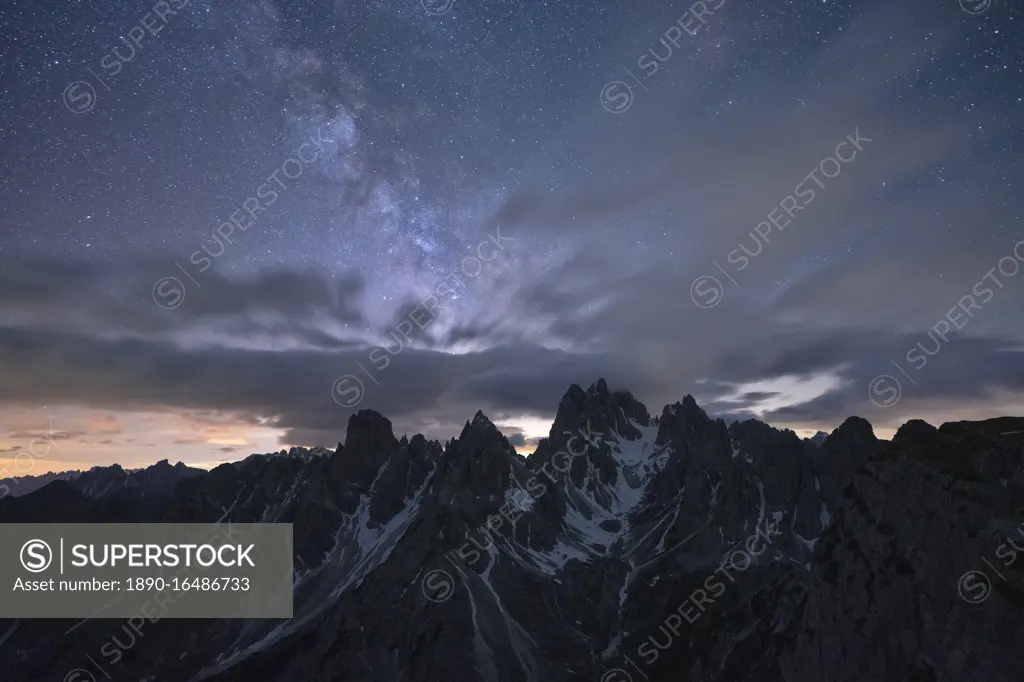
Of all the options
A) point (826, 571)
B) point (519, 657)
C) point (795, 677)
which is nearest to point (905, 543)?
point (826, 571)

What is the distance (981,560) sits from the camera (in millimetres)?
72875

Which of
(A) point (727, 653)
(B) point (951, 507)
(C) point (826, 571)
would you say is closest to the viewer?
(B) point (951, 507)

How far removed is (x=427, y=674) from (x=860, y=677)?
5419 inches

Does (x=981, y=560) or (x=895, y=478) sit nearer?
(x=981, y=560)

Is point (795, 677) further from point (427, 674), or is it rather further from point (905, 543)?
point (427, 674)

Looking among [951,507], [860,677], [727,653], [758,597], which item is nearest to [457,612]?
[727,653]

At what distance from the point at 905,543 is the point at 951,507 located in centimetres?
864

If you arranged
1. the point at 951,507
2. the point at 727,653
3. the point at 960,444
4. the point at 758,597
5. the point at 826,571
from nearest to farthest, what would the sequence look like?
1. the point at 951,507
2. the point at 960,444
3. the point at 826,571
4. the point at 727,653
5. the point at 758,597

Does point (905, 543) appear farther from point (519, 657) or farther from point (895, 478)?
point (519, 657)

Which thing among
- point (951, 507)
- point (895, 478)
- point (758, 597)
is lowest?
point (758, 597)

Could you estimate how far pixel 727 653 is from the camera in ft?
572

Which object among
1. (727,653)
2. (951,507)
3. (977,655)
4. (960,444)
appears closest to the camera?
(977,655)

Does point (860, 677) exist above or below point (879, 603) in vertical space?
below

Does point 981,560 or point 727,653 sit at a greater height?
point 981,560
